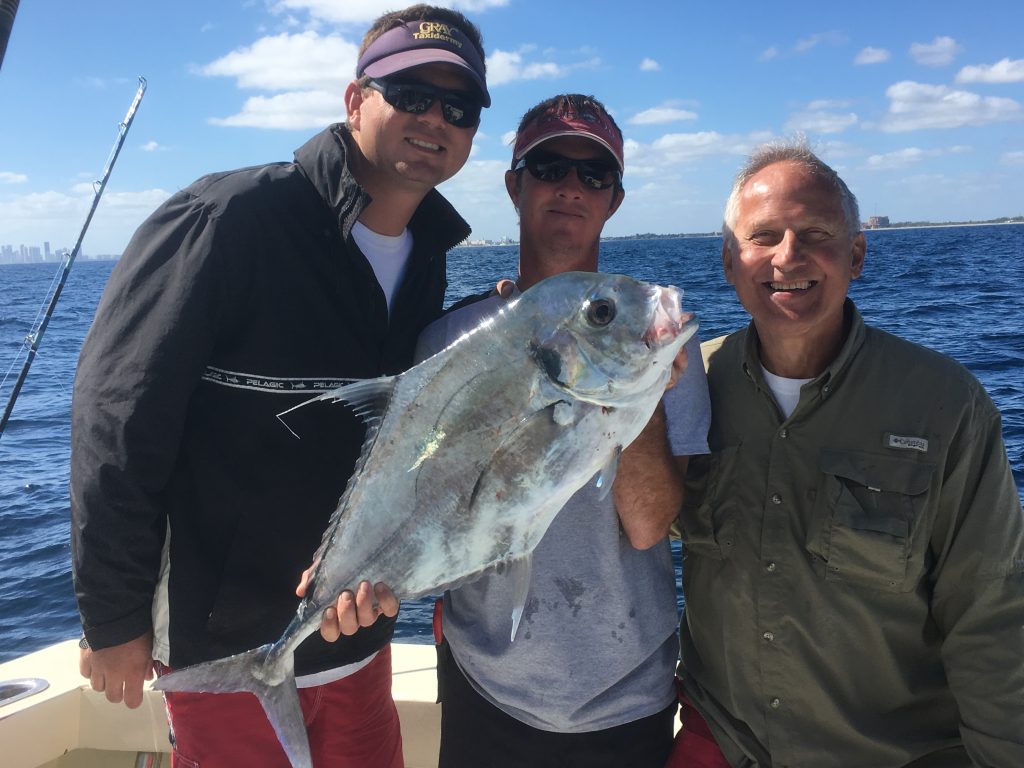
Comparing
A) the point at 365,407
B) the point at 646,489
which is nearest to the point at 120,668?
the point at 365,407

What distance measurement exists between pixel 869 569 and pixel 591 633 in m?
1.00

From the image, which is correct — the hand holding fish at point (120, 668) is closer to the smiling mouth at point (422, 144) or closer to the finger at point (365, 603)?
the finger at point (365, 603)

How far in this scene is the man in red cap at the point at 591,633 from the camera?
2.55 m

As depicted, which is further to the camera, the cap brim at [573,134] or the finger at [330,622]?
the cap brim at [573,134]

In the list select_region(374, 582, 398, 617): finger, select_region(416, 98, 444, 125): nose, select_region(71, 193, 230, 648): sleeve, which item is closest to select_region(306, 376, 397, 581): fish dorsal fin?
select_region(374, 582, 398, 617): finger

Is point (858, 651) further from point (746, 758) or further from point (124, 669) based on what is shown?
point (124, 669)

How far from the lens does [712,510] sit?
107 inches

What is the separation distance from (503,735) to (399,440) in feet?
4.15

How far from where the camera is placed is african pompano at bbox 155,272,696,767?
214cm

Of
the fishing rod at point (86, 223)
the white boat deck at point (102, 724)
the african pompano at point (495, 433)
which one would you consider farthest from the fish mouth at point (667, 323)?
the fishing rod at point (86, 223)

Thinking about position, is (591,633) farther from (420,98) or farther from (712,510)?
(420,98)

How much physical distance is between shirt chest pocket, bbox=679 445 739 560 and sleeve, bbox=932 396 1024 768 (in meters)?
0.71

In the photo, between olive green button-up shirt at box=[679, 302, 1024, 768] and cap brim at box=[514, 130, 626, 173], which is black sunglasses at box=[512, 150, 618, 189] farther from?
olive green button-up shirt at box=[679, 302, 1024, 768]

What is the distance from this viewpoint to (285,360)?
2.61 metres
